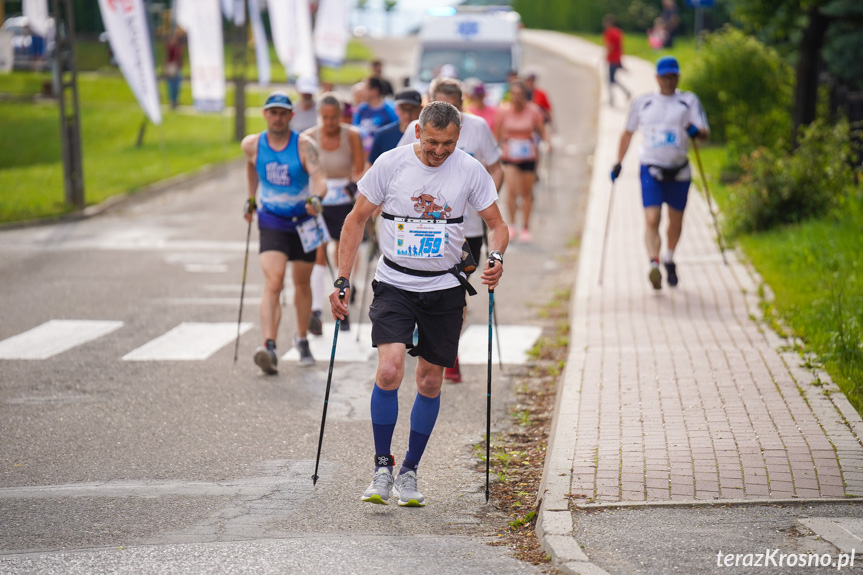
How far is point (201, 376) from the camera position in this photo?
8.89 meters

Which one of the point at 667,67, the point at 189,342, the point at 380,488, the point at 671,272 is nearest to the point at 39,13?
the point at 189,342

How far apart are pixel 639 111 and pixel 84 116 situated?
24739mm

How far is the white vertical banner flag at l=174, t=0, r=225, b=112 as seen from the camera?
23172 millimetres

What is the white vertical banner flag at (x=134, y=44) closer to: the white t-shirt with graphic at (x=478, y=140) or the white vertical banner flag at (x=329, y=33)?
the white vertical banner flag at (x=329, y=33)

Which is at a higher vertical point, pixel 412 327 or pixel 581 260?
pixel 412 327

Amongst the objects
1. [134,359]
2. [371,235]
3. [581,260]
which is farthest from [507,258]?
[134,359]

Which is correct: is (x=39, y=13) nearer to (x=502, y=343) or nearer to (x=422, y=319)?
(x=502, y=343)

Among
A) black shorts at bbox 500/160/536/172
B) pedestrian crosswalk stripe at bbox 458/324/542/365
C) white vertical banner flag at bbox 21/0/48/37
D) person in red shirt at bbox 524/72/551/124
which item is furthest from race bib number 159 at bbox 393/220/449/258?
white vertical banner flag at bbox 21/0/48/37

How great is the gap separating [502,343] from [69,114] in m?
11.0

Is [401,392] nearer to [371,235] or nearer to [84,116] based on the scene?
[371,235]

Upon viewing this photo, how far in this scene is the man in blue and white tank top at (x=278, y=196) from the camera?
8.79 m

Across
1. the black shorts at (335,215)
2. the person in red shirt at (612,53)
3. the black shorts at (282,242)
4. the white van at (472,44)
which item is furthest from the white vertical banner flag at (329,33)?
the black shorts at (282,242)

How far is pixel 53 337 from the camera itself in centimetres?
1023

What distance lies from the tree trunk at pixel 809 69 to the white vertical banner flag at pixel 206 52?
36.8ft
